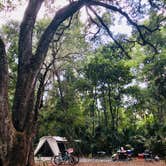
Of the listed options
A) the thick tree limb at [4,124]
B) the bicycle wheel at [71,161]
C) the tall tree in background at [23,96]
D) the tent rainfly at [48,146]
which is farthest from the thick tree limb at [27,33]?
the tent rainfly at [48,146]

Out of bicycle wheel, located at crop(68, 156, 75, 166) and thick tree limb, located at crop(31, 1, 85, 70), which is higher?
thick tree limb, located at crop(31, 1, 85, 70)

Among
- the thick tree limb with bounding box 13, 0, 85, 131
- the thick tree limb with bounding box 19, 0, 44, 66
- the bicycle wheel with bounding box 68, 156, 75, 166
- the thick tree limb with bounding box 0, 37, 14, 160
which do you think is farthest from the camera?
the bicycle wheel with bounding box 68, 156, 75, 166

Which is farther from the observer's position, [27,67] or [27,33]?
[27,33]

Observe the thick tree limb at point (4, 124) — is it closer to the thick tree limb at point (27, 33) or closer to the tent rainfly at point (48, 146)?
the thick tree limb at point (27, 33)

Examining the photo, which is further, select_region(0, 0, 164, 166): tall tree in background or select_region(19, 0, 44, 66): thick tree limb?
select_region(19, 0, 44, 66): thick tree limb

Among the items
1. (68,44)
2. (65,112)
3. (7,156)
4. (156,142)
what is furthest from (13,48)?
(7,156)

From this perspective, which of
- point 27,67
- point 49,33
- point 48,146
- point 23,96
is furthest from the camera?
point 48,146

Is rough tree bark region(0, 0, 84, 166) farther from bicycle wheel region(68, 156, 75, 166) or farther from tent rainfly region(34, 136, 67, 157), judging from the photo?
tent rainfly region(34, 136, 67, 157)

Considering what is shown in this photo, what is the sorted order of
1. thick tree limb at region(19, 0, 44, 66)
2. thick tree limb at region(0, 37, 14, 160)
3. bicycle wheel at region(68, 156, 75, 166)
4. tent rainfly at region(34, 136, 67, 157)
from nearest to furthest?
thick tree limb at region(0, 37, 14, 160) < thick tree limb at region(19, 0, 44, 66) < bicycle wheel at region(68, 156, 75, 166) < tent rainfly at region(34, 136, 67, 157)

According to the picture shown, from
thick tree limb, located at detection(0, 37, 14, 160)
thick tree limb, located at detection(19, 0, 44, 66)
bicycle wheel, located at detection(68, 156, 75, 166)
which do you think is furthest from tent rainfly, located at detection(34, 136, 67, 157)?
thick tree limb, located at detection(0, 37, 14, 160)

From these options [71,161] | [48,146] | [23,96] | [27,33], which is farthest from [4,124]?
[48,146]

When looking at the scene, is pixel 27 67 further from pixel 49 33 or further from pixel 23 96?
pixel 49 33

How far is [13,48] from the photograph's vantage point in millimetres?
20422

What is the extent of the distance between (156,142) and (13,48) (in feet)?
38.6
